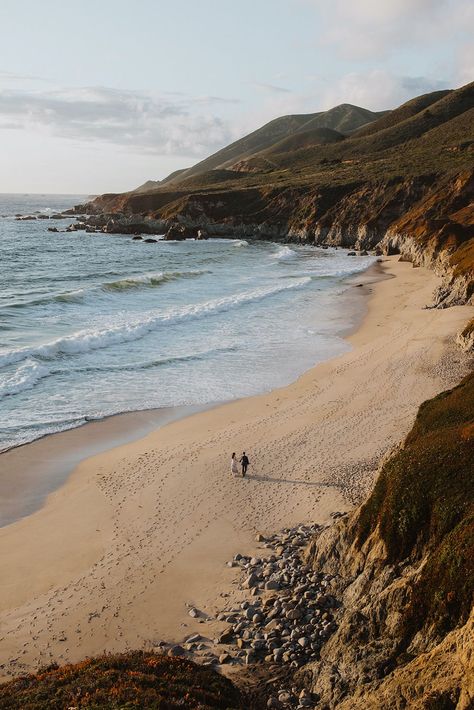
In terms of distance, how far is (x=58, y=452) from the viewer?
21.2 m

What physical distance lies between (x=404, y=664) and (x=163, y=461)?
12634 millimetres

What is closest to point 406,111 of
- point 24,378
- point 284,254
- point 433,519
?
point 284,254

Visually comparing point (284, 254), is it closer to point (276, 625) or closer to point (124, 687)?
point (276, 625)

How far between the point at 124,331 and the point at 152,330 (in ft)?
8.03

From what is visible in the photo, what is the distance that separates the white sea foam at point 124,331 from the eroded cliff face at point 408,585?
23.1m

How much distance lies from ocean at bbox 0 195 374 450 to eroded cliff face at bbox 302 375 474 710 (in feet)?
46.8

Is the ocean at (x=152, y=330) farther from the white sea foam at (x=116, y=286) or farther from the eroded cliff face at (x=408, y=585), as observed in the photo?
the eroded cliff face at (x=408, y=585)

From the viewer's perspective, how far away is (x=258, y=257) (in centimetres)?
7944

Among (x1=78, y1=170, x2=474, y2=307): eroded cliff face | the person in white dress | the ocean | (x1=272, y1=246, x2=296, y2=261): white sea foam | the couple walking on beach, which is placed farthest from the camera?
(x1=272, y1=246, x2=296, y2=261): white sea foam

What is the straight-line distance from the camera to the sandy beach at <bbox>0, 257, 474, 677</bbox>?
1262 cm

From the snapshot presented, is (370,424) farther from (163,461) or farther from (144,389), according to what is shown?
(144,389)

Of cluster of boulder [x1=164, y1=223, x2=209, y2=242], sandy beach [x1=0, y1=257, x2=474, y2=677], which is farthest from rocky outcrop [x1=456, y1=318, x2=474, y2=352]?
cluster of boulder [x1=164, y1=223, x2=209, y2=242]

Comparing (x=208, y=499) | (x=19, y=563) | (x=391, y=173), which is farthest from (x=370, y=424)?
(x=391, y=173)

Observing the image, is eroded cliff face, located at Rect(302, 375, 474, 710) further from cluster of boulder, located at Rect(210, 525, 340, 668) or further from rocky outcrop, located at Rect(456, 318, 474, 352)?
rocky outcrop, located at Rect(456, 318, 474, 352)
